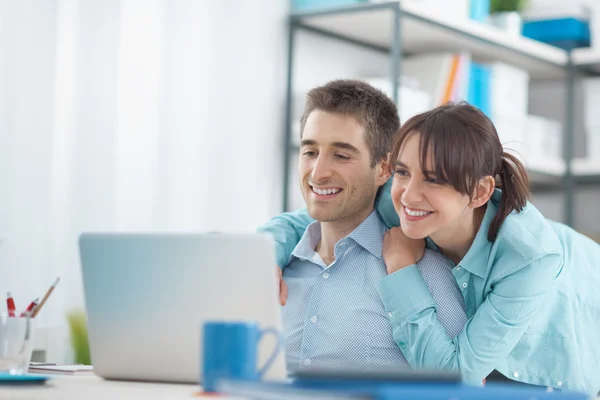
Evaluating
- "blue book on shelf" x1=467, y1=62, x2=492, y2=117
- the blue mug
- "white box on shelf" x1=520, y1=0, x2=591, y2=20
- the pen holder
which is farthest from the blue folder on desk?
"white box on shelf" x1=520, y1=0, x2=591, y2=20

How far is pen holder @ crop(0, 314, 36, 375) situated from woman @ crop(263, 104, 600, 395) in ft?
2.39

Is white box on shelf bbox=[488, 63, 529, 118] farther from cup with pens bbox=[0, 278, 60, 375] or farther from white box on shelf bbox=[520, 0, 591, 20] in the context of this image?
cup with pens bbox=[0, 278, 60, 375]

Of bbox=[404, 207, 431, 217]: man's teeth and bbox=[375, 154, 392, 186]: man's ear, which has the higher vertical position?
bbox=[375, 154, 392, 186]: man's ear

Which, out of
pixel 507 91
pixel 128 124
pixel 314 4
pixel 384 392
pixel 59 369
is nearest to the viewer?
pixel 384 392

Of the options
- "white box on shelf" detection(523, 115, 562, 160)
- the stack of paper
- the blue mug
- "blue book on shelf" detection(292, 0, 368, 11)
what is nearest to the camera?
the blue mug

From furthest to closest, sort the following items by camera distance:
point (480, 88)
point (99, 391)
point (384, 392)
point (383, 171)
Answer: point (480, 88) < point (383, 171) < point (99, 391) < point (384, 392)

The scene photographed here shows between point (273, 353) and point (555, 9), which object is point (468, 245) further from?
point (555, 9)

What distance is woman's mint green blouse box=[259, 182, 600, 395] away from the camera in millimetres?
1804

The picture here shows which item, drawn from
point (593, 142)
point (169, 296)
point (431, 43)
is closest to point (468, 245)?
point (169, 296)

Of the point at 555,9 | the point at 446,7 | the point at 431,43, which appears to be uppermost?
the point at 555,9

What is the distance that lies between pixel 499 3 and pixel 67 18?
202 cm

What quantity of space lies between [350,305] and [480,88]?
1.78 m

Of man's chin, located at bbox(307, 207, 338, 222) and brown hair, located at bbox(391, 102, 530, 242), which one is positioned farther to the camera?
man's chin, located at bbox(307, 207, 338, 222)

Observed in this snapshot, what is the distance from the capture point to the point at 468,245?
1.95 metres
